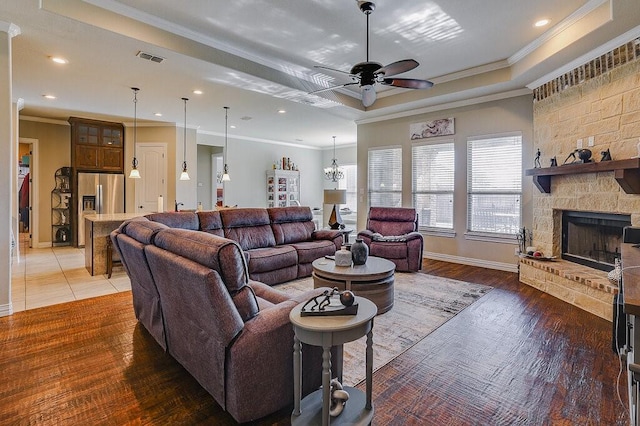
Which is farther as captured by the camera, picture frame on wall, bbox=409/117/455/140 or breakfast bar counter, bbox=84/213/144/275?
picture frame on wall, bbox=409/117/455/140

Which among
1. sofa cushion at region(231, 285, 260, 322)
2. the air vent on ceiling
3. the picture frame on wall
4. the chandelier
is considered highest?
the air vent on ceiling

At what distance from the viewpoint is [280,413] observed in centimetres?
186

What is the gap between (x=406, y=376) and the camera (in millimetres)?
2242

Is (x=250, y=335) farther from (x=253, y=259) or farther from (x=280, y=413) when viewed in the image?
(x=253, y=259)

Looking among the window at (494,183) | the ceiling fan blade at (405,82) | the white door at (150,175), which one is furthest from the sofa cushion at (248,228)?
the white door at (150,175)

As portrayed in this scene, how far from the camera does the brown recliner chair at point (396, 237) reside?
4984 millimetres

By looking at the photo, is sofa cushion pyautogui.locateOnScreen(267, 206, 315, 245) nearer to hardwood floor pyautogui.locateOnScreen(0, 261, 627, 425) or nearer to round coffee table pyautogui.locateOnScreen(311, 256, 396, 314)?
round coffee table pyautogui.locateOnScreen(311, 256, 396, 314)

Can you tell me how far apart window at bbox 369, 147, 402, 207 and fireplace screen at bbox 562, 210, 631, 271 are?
116 inches

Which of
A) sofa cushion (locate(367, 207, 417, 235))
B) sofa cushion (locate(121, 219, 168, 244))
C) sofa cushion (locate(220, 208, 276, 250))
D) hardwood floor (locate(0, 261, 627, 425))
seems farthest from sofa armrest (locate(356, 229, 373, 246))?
sofa cushion (locate(121, 219, 168, 244))

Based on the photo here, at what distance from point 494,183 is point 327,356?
198 inches

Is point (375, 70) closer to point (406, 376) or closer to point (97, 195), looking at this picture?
point (406, 376)

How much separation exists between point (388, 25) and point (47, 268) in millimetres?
6146

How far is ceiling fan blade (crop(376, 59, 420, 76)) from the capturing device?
3035mm

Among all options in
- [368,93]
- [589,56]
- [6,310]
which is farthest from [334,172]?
[6,310]
